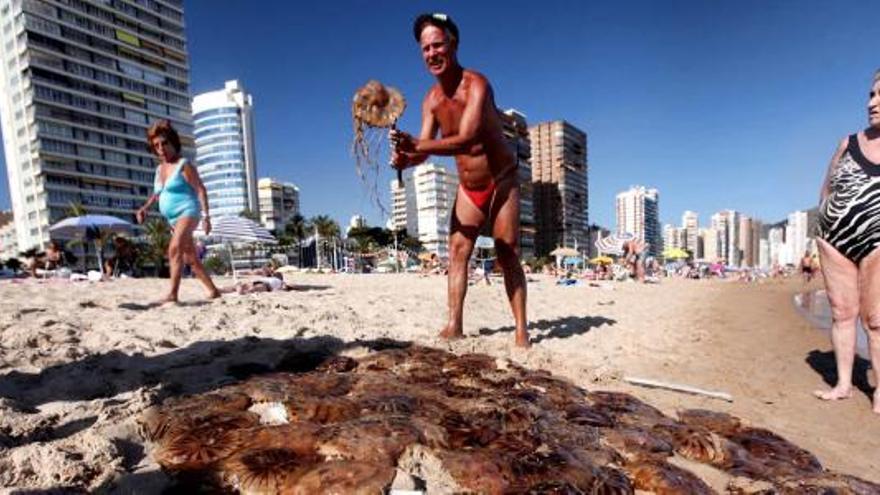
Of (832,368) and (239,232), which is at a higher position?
(239,232)

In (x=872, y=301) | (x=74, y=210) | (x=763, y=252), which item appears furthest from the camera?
(x=763, y=252)

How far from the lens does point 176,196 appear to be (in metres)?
5.65

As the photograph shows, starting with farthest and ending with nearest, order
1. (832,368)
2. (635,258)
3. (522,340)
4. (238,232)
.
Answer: (635,258), (238,232), (832,368), (522,340)

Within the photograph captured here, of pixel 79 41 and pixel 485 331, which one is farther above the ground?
pixel 79 41

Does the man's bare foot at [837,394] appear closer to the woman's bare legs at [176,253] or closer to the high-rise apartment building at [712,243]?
the woman's bare legs at [176,253]

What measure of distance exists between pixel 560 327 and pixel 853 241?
3.06 m

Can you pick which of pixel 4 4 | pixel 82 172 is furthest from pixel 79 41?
pixel 82 172

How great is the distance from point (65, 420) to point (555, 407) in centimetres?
228

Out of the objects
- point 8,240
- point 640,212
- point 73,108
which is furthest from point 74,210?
point 640,212

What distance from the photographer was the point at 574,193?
120m

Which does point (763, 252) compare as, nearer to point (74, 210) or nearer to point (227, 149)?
point (227, 149)

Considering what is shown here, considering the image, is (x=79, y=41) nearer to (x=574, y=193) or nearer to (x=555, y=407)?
(x=555, y=407)

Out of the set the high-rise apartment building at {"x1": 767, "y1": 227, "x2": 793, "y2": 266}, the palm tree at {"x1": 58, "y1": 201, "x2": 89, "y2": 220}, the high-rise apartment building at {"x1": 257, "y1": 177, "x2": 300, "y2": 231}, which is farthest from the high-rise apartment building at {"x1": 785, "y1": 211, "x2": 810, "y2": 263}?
the palm tree at {"x1": 58, "y1": 201, "x2": 89, "y2": 220}

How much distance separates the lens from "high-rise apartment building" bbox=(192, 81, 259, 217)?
10625 cm
